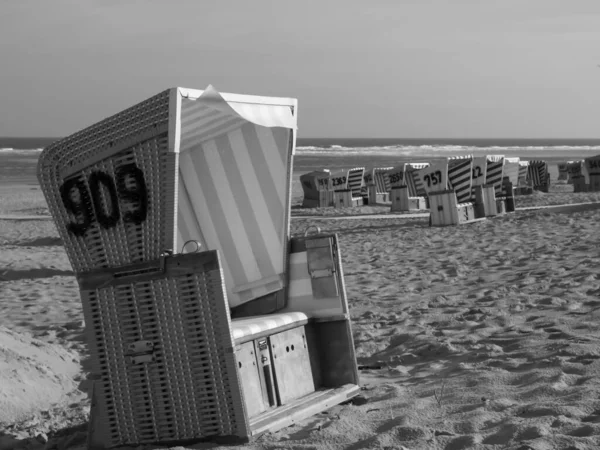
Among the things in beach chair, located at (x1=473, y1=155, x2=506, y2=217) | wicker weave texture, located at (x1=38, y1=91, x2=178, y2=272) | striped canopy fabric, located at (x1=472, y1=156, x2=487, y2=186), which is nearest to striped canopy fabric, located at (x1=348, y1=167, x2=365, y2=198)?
beach chair, located at (x1=473, y1=155, x2=506, y2=217)

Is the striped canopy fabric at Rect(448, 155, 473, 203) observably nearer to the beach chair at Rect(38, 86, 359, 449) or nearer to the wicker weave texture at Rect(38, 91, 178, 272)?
the beach chair at Rect(38, 86, 359, 449)

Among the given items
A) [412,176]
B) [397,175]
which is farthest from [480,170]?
[397,175]

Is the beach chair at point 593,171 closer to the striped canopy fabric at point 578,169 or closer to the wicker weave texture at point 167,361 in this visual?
the striped canopy fabric at point 578,169

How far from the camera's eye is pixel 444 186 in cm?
1731

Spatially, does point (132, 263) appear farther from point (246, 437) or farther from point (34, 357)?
point (34, 357)

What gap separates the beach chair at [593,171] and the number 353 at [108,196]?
22.2 meters

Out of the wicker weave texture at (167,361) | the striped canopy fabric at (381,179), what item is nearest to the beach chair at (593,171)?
the striped canopy fabric at (381,179)

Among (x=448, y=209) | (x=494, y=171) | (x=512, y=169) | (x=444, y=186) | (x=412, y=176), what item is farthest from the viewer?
(x=512, y=169)

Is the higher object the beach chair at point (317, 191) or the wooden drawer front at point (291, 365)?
the beach chair at point (317, 191)

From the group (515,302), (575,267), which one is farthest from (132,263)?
(575,267)

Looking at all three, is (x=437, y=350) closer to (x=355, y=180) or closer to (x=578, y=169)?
(x=355, y=180)

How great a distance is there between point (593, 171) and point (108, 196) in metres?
22.6

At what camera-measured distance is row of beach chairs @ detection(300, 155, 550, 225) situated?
14852mm

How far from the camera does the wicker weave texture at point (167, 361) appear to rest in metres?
3.87
